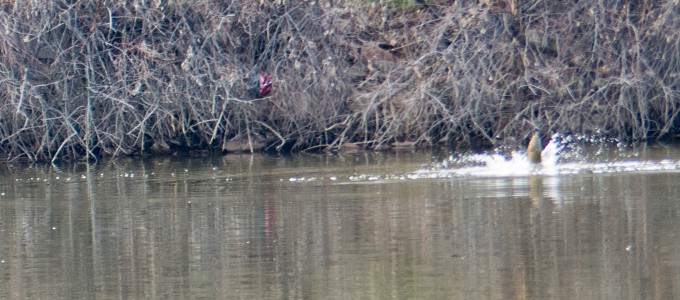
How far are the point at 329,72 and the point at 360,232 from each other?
8.22 meters

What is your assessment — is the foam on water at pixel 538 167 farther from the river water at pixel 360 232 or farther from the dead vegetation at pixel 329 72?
the dead vegetation at pixel 329 72

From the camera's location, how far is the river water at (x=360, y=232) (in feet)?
24.7

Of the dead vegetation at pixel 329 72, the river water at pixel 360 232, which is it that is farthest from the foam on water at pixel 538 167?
the dead vegetation at pixel 329 72

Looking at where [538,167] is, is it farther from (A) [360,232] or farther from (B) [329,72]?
(B) [329,72]

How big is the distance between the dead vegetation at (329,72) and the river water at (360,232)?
2193 millimetres

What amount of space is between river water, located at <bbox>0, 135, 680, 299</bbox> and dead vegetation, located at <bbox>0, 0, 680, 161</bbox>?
2193 mm

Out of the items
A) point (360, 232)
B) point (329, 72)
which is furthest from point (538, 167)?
point (329, 72)

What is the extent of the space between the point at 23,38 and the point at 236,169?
4064mm

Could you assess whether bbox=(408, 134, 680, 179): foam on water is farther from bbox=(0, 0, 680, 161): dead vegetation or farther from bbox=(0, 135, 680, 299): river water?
bbox=(0, 0, 680, 161): dead vegetation

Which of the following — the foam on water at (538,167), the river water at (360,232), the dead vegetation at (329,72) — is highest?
the dead vegetation at (329,72)

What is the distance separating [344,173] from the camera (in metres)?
13.8

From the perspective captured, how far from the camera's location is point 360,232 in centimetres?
938

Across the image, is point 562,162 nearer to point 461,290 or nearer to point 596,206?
point 596,206

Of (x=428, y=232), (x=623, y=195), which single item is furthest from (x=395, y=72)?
(x=428, y=232)
